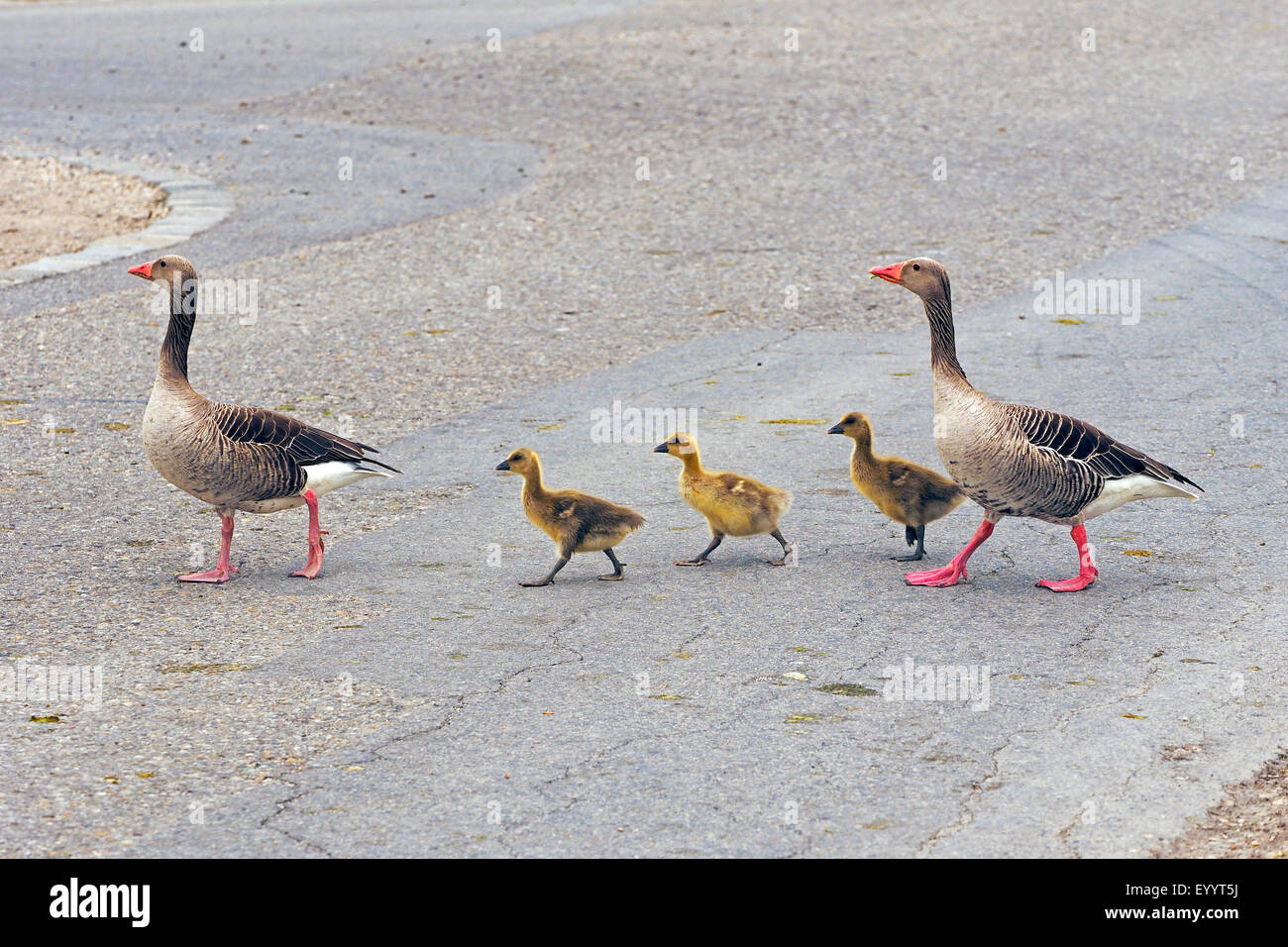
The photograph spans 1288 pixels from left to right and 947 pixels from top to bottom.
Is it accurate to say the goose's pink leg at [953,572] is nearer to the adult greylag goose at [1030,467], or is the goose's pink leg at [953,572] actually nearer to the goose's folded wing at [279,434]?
the adult greylag goose at [1030,467]

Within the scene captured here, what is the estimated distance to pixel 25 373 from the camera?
35.7 feet

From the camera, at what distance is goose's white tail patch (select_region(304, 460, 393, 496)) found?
288 inches

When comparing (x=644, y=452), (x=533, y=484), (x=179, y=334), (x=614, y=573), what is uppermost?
(x=179, y=334)

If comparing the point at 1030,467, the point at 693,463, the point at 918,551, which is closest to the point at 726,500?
the point at 693,463

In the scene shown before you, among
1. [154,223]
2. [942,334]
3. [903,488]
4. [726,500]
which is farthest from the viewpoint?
[154,223]

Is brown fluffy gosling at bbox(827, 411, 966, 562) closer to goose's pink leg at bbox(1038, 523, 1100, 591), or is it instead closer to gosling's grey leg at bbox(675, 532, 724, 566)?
goose's pink leg at bbox(1038, 523, 1100, 591)

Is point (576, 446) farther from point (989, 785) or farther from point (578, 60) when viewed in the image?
point (578, 60)

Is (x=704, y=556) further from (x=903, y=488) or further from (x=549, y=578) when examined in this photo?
(x=903, y=488)

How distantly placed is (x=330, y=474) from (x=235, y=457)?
1.56ft

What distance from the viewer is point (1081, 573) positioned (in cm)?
723

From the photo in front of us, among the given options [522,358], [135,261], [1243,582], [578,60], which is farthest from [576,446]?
[578,60]

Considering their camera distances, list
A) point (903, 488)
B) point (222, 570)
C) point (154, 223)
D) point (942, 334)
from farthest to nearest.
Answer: point (154, 223) < point (903, 488) < point (942, 334) < point (222, 570)

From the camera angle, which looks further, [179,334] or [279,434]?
[179,334]

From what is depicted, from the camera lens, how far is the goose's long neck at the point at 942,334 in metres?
7.25
